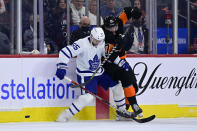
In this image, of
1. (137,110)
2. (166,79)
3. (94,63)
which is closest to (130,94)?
(137,110)

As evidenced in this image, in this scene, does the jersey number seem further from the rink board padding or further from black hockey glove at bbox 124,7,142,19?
black hockey glove at bbox 124,7,142,19

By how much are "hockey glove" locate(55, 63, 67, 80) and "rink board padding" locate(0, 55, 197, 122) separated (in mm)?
343

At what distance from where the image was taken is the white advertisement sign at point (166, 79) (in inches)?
318

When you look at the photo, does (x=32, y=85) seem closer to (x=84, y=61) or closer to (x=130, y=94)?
(x=84, y=61)

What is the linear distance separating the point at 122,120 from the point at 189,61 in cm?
122

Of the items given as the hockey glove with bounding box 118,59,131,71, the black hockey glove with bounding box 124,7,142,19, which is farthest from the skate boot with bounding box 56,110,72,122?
the black hockey glove with bounding box 124,7,142,19

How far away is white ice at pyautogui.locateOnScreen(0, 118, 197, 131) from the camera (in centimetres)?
699

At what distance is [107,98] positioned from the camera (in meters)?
7.96

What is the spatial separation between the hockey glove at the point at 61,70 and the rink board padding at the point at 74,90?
1.13 feet

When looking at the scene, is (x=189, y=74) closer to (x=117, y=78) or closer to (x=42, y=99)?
(x=117, y=78)

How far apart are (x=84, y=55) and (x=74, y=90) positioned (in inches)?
22.0

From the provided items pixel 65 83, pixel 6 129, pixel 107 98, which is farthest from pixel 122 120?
pixel 6 129

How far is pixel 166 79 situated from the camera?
26.9 feet

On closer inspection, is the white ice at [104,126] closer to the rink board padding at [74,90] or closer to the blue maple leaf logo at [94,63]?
the rink board padding at [74,90]
